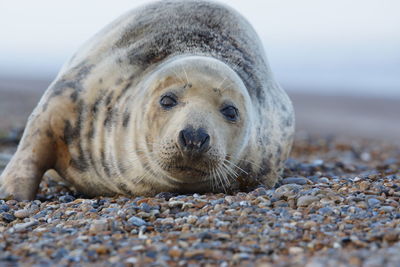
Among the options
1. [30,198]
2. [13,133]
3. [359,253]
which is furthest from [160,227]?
[13,133]

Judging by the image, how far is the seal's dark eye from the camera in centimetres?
514

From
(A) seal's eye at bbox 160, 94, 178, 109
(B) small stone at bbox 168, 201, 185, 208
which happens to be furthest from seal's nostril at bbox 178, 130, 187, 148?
(A) seal's eye at bbox 160, 94, 178, 109

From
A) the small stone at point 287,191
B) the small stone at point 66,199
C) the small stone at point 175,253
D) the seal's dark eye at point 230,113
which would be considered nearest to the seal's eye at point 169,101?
the seal's dark eye at point 230,113

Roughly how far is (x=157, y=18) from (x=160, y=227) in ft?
8.79

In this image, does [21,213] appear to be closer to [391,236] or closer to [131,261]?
[131,261]

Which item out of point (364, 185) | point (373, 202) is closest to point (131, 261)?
point (373, 202)

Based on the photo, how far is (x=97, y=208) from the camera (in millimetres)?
4750

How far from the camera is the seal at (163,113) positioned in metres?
4.99

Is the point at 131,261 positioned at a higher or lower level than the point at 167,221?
lower

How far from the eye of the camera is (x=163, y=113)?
5.09m

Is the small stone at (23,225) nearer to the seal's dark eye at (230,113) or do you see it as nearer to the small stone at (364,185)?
the seal's dark eye at (230,113)

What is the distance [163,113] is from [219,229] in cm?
136

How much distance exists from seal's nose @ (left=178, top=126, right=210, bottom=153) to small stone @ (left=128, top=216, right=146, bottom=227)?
2.04 feet

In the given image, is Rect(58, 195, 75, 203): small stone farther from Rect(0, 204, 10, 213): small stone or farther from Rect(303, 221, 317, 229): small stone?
Rect(303, 221, 317, 229): small stone
